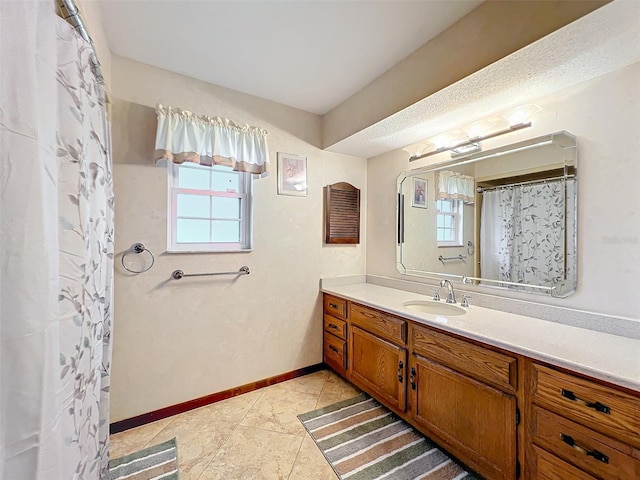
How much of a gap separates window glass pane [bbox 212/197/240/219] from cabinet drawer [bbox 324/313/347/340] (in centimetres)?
126

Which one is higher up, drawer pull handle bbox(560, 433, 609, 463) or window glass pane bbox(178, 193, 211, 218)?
window glass pane bbox(178, 193, 211, 218)

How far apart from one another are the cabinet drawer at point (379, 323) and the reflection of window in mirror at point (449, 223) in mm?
827

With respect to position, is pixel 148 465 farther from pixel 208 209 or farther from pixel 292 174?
pixel 292 174

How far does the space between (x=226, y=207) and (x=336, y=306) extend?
4.25 ft

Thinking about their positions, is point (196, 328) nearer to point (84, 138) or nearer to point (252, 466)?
point (252, 466)

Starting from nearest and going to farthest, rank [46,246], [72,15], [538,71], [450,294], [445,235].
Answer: [46,246] < [72,15] < [538,71] < [450,294] < [445,235]

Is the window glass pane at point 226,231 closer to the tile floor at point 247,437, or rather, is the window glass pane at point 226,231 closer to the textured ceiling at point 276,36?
the textured ceiling at point 276,36

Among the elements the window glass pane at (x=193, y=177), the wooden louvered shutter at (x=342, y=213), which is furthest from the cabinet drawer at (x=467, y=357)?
the window glass pane at (x=193, y=177)

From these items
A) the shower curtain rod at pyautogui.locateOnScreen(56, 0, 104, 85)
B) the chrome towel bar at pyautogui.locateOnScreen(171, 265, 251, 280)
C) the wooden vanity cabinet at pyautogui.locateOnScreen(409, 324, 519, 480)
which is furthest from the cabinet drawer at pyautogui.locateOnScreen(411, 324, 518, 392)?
the shower curtain rod at pyautogui.locateOnScreen(56, 0, 104, 85)

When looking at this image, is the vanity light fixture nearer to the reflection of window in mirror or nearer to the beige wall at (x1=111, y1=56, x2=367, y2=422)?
the reflection of window in mirror

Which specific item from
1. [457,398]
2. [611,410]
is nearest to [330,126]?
[457,398]

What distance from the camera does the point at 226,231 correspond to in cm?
222

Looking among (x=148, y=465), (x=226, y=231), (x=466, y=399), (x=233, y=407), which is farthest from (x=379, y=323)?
(x=148, y=465)

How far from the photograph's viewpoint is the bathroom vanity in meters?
0.99
